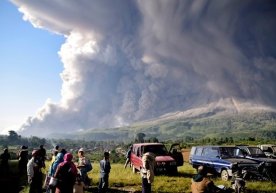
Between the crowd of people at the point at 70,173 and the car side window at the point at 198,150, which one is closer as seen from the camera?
the crowd of people at the point at 70,173

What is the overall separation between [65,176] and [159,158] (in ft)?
41.2

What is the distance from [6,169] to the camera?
23.0 meters

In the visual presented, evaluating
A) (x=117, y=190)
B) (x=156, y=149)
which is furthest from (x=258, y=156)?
(x=117, y=190)

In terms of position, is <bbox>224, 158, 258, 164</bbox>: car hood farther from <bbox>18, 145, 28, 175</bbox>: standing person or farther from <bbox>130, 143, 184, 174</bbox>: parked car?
<bbox>18, 145, 28, 175</bbox>: standing person

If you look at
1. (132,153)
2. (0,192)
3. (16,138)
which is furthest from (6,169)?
(16,138)

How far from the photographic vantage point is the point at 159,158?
22.1m

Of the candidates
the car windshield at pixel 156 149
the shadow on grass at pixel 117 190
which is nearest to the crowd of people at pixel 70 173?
the shadow on grass at pixel 117 190

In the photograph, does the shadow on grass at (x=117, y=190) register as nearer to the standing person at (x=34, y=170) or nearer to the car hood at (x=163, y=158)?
the standing person at (x=34, y=170)

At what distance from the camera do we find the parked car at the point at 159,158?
70.6ft

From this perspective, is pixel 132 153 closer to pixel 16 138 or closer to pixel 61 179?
pixel 61 179

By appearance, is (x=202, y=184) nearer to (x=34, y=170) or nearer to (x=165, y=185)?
(x=34, y=170)

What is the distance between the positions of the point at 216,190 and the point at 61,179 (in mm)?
4515

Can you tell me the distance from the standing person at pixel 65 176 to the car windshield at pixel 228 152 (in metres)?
13.2

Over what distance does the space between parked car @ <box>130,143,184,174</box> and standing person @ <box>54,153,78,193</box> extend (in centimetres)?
1173
